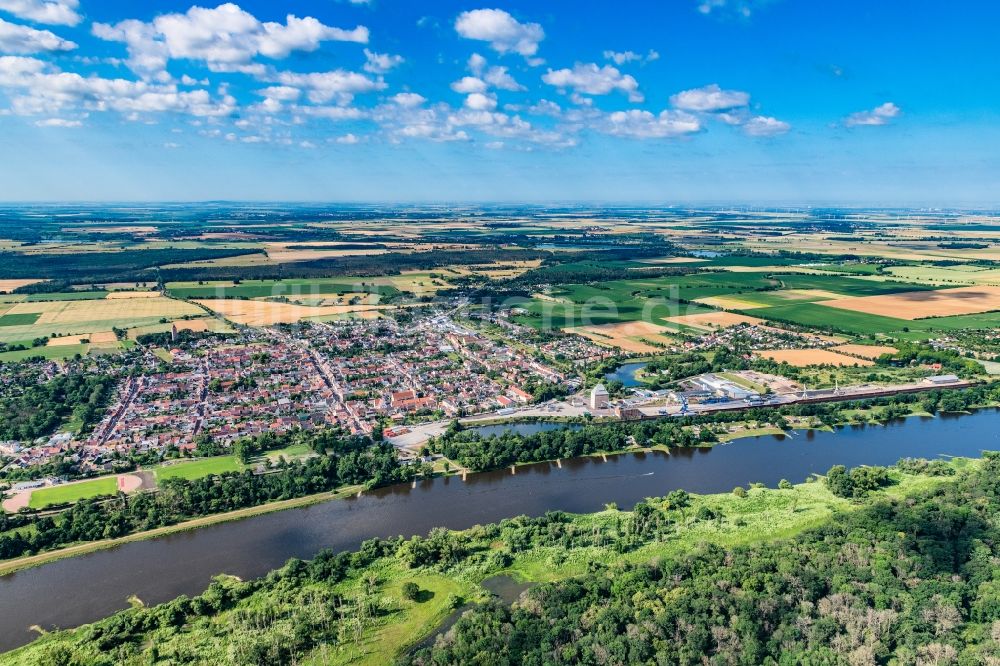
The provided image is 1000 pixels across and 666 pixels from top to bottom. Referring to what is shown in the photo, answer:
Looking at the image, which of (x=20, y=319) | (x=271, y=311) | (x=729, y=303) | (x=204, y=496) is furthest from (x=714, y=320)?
(x=20, y=319)

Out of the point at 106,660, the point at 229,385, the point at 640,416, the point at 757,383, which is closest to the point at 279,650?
the point at 106,660

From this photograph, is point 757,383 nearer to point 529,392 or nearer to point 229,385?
point 529,392

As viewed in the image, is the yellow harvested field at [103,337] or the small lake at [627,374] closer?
A: the small lake at [627,374]

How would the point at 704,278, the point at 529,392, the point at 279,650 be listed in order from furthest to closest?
1. the point at 704,278
2. the point at 529,392
3. the point at 279,650

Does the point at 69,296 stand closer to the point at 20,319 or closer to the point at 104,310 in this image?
the point at 104,310

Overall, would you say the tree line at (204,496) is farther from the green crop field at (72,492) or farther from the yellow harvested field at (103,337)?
the yellow harvested field at (103,337)

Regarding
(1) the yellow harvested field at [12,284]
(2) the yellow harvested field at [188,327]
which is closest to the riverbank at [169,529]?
(2) the yellow harvested field at [188,327]
